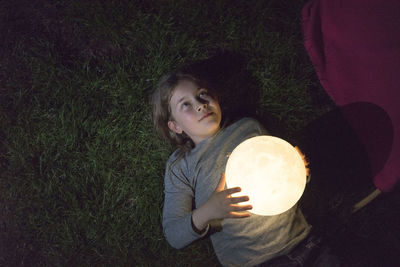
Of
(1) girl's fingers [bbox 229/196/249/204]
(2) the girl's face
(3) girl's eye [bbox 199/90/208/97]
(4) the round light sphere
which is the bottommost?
(1) girl's fingers [bbox 229/196/249/204]

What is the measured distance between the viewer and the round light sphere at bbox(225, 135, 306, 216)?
1.38 metres

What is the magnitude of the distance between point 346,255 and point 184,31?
2296 millimetres

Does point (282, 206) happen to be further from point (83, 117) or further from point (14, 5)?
Result: point (14, 5)

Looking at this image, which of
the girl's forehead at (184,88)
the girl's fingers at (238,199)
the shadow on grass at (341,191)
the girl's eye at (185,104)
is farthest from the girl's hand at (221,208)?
the shadow on grass at (341,191)

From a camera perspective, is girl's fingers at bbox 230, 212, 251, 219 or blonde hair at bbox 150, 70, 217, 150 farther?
blonde hair at bbox 150, 70, 217, 150

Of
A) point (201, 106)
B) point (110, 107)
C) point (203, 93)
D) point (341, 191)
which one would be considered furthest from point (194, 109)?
point (341, 191)

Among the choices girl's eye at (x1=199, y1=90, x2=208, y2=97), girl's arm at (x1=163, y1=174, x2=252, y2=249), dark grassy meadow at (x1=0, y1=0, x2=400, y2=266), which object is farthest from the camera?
dark grassy meadow at (x1=0, y1=0, x2=400, y2=266)

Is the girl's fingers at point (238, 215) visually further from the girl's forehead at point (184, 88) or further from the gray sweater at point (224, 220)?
the girl's forehead at point (184, 88)

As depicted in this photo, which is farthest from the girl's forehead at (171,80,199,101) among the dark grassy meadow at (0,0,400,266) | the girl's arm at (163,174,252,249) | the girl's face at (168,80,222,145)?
the girl's arm at (163,174,252,249)

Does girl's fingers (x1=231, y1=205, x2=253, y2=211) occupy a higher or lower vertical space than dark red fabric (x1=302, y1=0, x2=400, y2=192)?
lower

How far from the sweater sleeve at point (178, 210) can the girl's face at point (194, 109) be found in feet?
1.32

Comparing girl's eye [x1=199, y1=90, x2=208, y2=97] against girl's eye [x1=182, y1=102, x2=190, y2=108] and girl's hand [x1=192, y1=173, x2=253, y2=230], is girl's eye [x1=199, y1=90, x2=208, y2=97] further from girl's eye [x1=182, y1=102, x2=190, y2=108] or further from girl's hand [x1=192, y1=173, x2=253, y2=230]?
girl's hand [x1=192, y1=173, x2=253, y2=230]

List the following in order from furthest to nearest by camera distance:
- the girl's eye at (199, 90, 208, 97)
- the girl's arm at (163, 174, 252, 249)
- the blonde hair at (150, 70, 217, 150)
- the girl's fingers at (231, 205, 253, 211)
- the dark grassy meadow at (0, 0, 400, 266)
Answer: the dark grassy meadow at (0, 0, 400, 266)
the blonde hair at (150, 70, 217, 150)
the girl's eye at (199, 90, 208, 97)
the girl's arm at (163, 174, 252, 249)
the girl's fingers at (231, 205, 253, 211)

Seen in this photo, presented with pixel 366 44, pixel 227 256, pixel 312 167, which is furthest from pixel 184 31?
pixel 227 256
